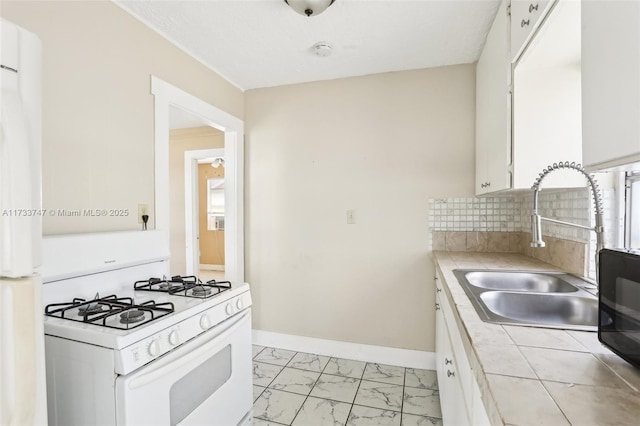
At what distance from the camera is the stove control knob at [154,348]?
1.05 meters

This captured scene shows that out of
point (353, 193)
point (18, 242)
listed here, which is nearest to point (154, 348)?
point (18, 242)

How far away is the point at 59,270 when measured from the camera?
1293 mm

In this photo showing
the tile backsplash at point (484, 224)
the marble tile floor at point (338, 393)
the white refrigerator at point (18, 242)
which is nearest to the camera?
the white refrigerator at point (18, 242)

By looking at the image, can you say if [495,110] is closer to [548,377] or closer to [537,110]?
[537,110]

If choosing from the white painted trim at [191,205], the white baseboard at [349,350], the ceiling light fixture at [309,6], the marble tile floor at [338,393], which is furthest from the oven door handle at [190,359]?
the white painted trim at [191,205]

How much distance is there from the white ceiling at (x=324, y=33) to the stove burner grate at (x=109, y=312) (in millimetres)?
1531

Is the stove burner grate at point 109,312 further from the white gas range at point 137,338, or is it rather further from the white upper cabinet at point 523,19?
the white upper cabinet at point 523,19

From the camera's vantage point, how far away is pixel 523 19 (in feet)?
4.15

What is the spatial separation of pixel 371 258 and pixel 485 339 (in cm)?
169

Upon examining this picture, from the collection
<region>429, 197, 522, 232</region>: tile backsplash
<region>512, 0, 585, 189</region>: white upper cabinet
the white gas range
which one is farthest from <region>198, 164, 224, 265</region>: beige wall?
<region>512, 0, 585, 189</region>: white upper cabinet

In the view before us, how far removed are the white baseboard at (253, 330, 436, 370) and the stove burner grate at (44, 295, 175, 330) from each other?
5.32 feet

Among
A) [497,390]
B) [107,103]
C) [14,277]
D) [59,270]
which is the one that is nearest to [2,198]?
[14,277]

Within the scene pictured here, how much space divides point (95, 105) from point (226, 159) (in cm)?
123

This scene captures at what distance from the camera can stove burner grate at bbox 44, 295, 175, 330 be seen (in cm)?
109
